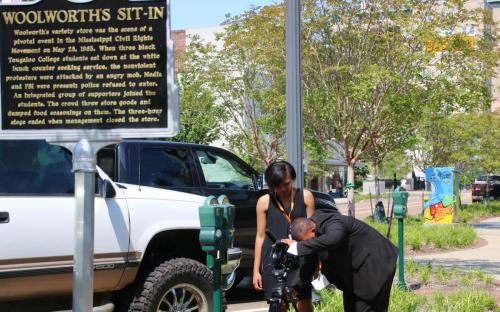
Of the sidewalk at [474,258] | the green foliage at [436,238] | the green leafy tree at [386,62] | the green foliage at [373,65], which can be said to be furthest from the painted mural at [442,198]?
the green foliage at [436,238]

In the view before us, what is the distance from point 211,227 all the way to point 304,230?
65 cm

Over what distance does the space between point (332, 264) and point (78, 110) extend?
2051mm

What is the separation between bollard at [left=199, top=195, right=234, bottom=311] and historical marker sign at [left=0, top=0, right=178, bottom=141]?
719 mm

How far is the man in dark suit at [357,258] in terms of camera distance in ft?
17.6

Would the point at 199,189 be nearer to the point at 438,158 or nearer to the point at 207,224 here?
the point at 207,224

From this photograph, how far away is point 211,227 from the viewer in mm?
5223

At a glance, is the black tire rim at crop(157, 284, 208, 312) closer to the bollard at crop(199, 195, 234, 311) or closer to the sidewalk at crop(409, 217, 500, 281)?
the bollard at crop(199, 195, 234, 311)

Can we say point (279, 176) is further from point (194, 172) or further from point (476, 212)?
point (476, 212)

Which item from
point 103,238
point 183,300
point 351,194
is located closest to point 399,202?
point 183,300

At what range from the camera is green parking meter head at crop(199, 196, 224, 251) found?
5.19m

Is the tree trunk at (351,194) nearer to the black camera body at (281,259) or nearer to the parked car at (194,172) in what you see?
the parked car at (194,172)

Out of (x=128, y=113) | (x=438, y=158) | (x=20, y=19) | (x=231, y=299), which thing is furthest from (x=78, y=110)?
(x=438, y=158)

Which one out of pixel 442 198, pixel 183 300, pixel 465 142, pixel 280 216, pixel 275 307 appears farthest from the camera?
pixel 465 142

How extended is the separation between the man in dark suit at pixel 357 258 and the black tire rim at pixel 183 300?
1.64 meters
